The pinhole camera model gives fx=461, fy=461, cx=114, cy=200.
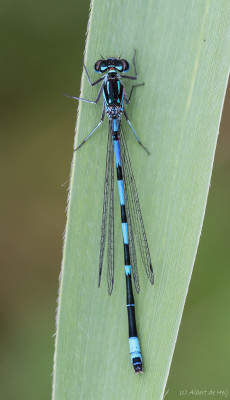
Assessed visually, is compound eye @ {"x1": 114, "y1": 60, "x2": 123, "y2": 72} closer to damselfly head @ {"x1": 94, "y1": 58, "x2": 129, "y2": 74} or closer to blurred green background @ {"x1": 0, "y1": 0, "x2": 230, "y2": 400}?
damselfly head @ {"x1": 94, "y1": 58, "x2": 129, "y2": 74}

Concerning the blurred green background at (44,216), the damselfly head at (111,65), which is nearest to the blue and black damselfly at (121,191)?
the damselfly head at (111,65)

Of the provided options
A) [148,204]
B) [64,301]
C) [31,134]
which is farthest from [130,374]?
[31,134]

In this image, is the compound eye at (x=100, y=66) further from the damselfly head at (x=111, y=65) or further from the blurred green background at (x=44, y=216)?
the blurred green background at (x=44, y=216)

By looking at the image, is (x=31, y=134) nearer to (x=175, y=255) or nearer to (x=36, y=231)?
(x=36, y=231)

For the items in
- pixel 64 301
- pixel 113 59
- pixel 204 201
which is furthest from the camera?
pixel 113 59

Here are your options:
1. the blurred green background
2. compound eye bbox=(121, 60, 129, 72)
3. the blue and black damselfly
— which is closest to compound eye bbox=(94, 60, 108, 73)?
the blue and black damselfly

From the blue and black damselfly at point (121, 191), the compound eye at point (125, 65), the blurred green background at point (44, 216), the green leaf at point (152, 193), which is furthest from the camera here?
the blurred green background at point (44, 216)
